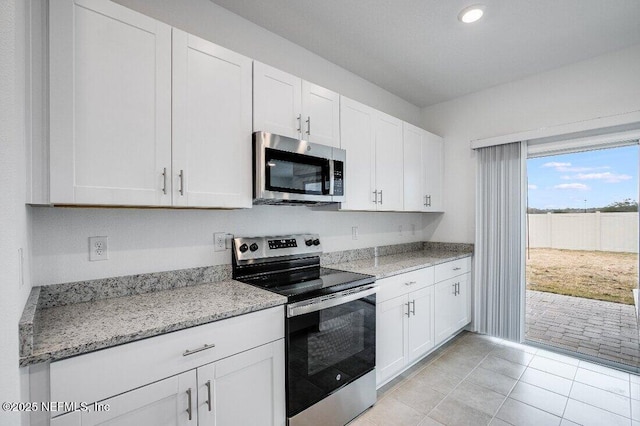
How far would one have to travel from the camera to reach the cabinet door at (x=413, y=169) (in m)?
3.00

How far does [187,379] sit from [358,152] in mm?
1935

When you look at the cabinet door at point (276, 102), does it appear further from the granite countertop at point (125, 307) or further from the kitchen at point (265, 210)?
the granite countertop at point (125, 307)

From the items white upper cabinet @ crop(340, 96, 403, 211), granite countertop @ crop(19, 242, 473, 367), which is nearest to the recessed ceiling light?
white upper cabinet @ crop(340, 96, 403, 211)

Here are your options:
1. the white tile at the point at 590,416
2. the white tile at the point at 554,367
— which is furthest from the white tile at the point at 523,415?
the white tile at the point at 554,367

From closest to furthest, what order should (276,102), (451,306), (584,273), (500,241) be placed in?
1. (276,102)
2. (584,273)
3. (451,306)
4. (500,241)

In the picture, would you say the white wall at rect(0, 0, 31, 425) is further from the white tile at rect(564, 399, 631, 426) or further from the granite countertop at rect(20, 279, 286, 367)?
the white tile at rect(564, 399, 631, 426)

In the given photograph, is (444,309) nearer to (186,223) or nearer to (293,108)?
(293,108)

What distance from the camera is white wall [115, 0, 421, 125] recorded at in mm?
1797

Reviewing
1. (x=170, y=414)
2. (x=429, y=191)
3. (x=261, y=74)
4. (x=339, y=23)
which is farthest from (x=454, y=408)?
(x=339, y=23)

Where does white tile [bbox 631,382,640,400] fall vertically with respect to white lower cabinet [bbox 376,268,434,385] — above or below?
below

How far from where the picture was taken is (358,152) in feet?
8.12

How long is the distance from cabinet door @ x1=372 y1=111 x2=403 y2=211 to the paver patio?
1.87 m

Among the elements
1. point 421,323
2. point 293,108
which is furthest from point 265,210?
point 421,323

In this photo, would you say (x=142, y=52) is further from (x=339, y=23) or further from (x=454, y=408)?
(x=454, y=408)
